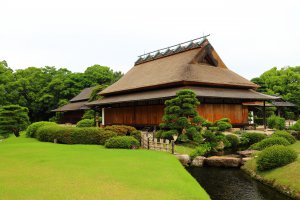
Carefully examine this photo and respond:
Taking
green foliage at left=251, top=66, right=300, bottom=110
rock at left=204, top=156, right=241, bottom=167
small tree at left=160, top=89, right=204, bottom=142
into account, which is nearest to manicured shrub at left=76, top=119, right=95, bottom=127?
small tree at left=160, top=89, right=204, bottom=142

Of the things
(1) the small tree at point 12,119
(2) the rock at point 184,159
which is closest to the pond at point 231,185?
(2) the rock at point 184,159

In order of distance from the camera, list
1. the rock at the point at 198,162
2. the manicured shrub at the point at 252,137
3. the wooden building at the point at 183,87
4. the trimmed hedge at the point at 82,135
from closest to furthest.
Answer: the rock at the point at 198,162 < the trimmed hedge at the point at 82,135 < the manicured shrub at the point at 252,137 < the wooden building at the point at 183,87

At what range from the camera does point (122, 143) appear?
61.7 ft

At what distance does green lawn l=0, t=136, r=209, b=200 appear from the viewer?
829 centimetres

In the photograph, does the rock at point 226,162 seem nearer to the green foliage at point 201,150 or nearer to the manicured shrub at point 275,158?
the green foliage at point 201,150

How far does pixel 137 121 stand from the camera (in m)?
29.4

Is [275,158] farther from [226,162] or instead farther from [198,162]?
[198,162]

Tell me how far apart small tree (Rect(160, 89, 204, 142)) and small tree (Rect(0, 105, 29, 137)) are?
59.8ft

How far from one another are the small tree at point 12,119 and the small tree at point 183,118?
18.2m

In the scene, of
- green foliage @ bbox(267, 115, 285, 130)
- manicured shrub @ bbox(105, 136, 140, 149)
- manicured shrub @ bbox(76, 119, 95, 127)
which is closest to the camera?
manicured shrub @ bbox(105, 136, 140, 149)

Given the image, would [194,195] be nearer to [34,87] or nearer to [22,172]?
[22,172]

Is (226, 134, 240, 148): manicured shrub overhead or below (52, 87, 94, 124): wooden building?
below

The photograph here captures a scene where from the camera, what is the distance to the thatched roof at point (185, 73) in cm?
2691

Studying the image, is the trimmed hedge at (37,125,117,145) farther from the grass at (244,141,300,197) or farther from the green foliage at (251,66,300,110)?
the green foliage at (251,66,300,110)
